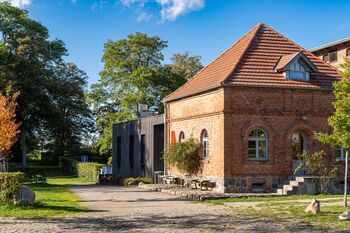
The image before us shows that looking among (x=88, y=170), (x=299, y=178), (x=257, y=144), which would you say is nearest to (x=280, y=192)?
(x=299, y=178)

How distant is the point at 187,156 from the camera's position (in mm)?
27547

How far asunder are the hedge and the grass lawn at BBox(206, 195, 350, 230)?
21.4m

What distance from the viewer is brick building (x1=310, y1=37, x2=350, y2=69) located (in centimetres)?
4731

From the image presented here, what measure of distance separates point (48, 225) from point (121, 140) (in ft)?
84.8

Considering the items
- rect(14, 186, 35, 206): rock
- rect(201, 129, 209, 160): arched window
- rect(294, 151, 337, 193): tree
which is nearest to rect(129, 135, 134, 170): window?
rect(201, 129, 209, 160): arched window

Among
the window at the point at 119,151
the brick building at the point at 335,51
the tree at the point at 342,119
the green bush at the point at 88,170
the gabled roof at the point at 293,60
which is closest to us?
the tree at the point at 342,119

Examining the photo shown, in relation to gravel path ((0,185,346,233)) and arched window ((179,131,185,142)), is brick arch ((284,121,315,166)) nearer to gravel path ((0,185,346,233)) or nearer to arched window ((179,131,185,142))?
arched window ((179,131,185,142))

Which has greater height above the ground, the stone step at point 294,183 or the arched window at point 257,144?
the arched window at point 257,144

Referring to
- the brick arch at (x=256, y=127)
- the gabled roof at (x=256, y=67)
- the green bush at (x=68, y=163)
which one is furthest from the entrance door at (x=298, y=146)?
the green bush at (x=68, y=163)

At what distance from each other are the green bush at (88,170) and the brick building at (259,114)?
15.8 meters

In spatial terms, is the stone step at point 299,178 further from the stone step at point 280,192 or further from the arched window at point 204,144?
the arched window at point 204,144

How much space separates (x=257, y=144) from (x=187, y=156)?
3890 mm

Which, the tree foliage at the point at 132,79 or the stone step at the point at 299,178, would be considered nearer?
the stone step at the point at 299,178

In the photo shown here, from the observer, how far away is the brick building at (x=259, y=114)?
82.3ft
